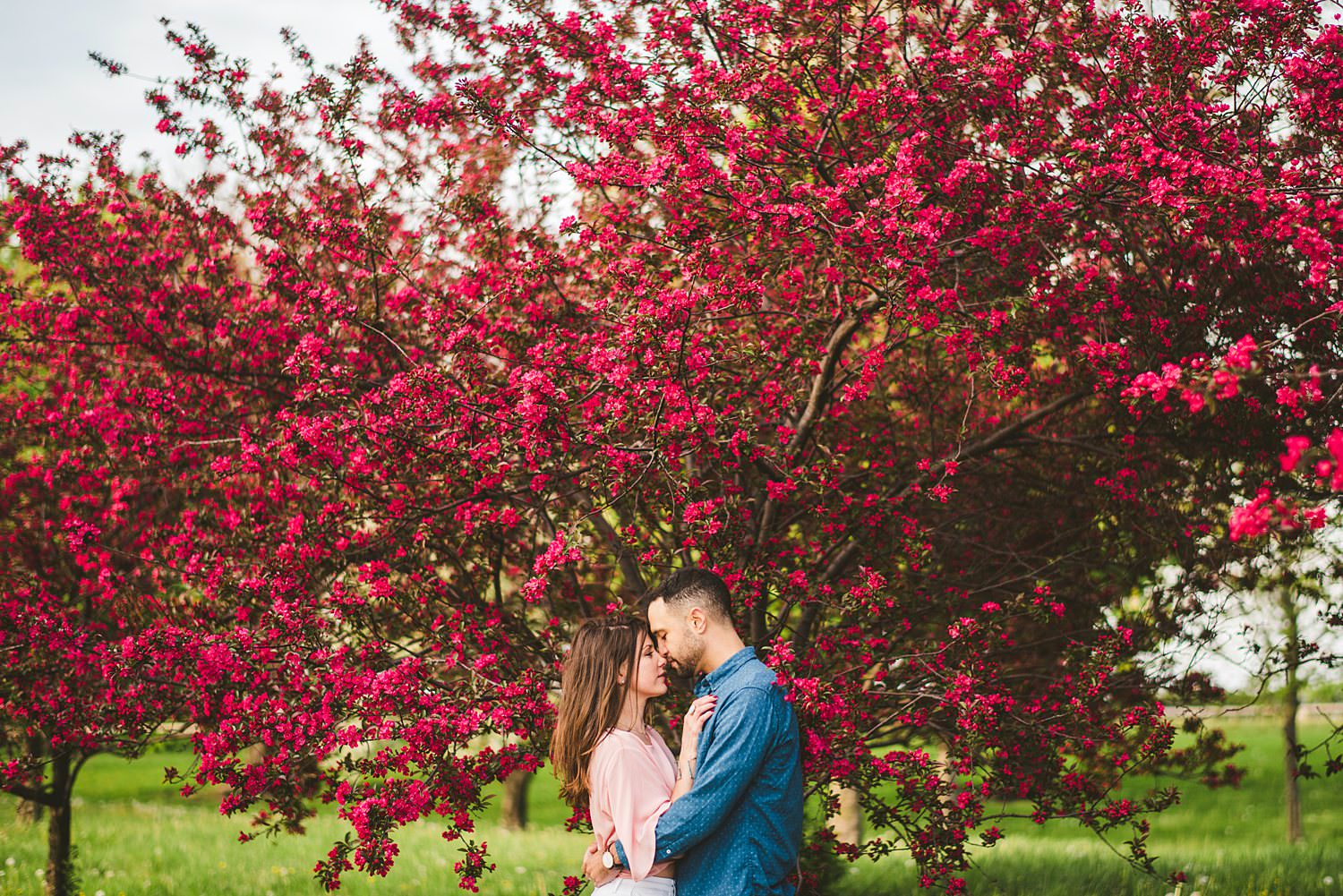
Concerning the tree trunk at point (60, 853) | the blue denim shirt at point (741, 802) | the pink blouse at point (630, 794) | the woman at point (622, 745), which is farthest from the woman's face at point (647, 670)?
the tree trunk at point (60, 853)

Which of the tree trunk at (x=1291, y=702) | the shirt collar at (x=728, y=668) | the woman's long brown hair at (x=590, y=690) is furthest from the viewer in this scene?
the tree trunk at (x=1291, y=702)

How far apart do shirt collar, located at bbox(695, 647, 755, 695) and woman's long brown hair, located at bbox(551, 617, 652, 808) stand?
14.4 inches

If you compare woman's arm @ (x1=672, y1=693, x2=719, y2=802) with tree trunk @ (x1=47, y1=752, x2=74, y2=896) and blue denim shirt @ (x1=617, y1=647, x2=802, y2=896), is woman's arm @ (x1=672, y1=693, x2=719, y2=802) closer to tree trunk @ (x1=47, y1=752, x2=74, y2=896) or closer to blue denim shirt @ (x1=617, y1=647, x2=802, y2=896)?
blue denim shirt @ (x1=617, y1=647, x2=802, y2=896)

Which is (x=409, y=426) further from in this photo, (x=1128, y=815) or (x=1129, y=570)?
(x=1129, y=570)

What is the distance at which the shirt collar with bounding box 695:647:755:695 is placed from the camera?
3375mm

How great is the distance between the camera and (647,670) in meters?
3.71

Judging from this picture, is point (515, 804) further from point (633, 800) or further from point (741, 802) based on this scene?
point (741, 802)

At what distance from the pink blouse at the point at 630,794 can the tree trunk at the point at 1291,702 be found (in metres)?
4.12

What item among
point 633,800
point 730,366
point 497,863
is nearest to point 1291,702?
point 497,863

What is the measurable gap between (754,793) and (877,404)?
15.0 ft

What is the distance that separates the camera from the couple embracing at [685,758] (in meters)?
3.15

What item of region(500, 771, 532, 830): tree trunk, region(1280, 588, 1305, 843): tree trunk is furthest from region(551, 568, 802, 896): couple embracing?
region(500, 771, 532, 830): tree trunk

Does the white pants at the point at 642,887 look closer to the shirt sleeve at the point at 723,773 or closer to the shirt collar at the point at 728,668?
the shirt sleeve at the point at 723,773

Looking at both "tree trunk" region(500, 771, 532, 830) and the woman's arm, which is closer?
the woman's arm
